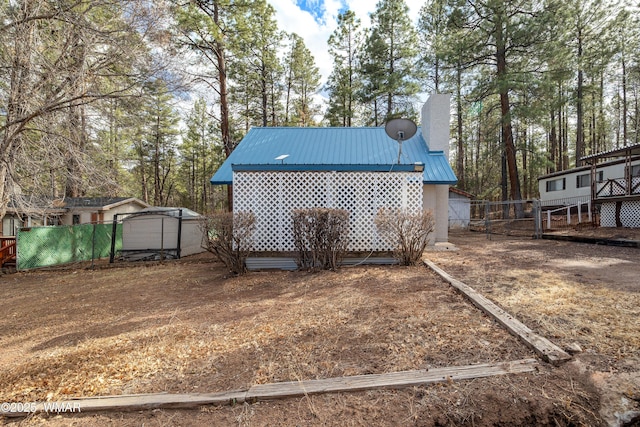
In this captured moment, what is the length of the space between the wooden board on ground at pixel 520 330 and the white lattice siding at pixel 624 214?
13080mm

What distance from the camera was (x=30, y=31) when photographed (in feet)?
20.2

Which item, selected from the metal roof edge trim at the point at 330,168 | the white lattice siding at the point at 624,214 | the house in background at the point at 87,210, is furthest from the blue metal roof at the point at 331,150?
the house in background at the point at 87,210

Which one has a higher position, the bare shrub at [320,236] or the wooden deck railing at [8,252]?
the bare shrub at [320,236]

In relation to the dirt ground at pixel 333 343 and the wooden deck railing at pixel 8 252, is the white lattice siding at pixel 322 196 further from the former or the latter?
the wooden deck railing at pixel 8 252

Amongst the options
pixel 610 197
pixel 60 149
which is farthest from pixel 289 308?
pixel 610 197

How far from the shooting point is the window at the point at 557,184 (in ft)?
64.7

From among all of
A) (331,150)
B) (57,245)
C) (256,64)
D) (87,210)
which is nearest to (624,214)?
(331,150)

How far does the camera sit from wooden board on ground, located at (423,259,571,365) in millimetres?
2383

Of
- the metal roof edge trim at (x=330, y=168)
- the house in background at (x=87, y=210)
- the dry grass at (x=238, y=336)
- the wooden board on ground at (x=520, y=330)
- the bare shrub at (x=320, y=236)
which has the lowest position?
the dry grass at (x=238, y=336)

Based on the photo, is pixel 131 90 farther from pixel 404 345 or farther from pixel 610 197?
pixel 610 197

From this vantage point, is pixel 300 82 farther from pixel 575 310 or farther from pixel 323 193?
pixel 575 310

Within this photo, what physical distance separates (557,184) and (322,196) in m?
22.1

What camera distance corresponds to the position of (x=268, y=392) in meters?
2.13

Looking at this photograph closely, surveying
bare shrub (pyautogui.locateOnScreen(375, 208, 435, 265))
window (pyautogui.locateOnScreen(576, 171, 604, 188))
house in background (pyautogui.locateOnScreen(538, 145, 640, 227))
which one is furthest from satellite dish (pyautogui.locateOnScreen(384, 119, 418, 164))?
window (pyautogui.locateOnScreen(576, 171, 604, 188))
